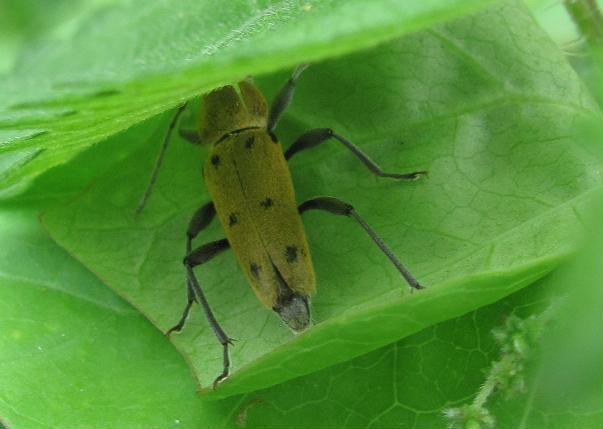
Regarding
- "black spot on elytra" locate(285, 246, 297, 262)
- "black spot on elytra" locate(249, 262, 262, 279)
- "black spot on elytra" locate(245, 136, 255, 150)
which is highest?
"black spot on elytra" locate(245, 136, 255, 150)

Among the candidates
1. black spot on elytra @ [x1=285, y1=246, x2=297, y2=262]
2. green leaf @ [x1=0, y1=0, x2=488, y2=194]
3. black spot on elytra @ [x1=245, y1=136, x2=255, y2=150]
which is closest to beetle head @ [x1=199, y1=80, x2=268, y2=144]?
black spot on elytra @ [x1=245, y1=136, x2=255, y2=150]

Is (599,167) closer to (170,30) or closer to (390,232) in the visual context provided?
(390,232)

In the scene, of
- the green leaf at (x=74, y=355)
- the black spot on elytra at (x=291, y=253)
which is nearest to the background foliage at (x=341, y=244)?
the green leaf at (x=74, y=355)

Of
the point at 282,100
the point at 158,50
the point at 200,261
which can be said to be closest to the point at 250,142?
the point at 282,100

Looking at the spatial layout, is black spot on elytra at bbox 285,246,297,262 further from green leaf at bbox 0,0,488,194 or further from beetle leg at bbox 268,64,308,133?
green leaf at bbox 0,0,488,194

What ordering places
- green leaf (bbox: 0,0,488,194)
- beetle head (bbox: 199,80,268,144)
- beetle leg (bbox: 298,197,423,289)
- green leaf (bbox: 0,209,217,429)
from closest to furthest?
green leaf (bbox: 0,0,488,194), beetle leg (bbox: 298,197,423,289), green leaf (bbox: 0,209,217,429), beetle head (bbox: 199,80,268,144)

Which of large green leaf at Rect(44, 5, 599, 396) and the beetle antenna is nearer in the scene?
large green leaf at Rect(44, 5, 599, 396)

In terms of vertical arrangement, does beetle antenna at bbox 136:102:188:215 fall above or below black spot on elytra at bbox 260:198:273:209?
above
